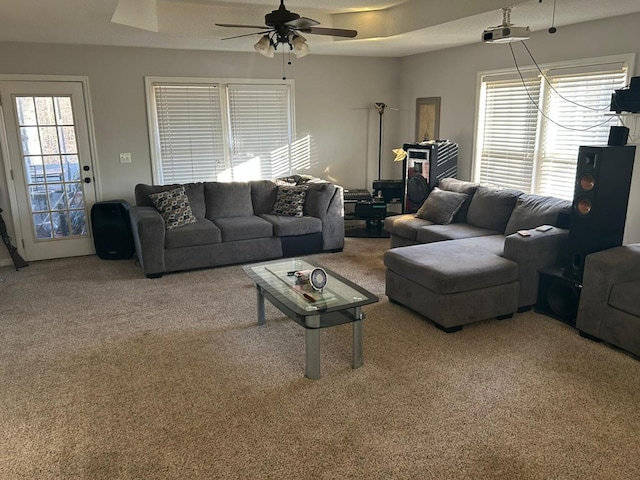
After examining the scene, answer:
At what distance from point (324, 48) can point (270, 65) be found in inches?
30.9

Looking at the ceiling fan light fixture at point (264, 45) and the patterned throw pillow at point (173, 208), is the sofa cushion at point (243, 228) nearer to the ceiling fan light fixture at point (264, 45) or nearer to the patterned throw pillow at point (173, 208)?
the patterned throw pillow at point (173, 208)

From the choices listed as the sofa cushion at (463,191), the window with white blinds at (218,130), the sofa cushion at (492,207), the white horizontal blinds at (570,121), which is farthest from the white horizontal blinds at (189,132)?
the white horizontal blinds at (570,121)

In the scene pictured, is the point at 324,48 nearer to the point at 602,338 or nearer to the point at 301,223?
the point at 301,223

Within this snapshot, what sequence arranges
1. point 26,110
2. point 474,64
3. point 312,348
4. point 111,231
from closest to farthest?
1. point 312,348
2. point 26,110
3. point 111,231
4. point 474,64

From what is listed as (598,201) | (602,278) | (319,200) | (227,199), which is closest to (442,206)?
(319,200)

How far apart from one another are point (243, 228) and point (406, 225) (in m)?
1.73

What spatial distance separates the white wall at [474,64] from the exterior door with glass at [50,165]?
417 centimetres

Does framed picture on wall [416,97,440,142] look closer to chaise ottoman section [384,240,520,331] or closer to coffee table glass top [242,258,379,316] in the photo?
chaise ottoman section [384,240,520,331]

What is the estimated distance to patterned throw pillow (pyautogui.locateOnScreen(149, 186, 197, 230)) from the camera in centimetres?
527

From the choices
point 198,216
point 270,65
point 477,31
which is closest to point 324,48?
point 270,65

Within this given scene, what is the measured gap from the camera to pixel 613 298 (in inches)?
131

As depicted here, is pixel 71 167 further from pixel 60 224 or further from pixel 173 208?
pixel 173 208

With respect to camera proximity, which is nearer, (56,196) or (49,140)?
(49,140)

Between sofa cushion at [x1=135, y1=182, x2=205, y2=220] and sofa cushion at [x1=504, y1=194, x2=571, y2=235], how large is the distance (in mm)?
3266
